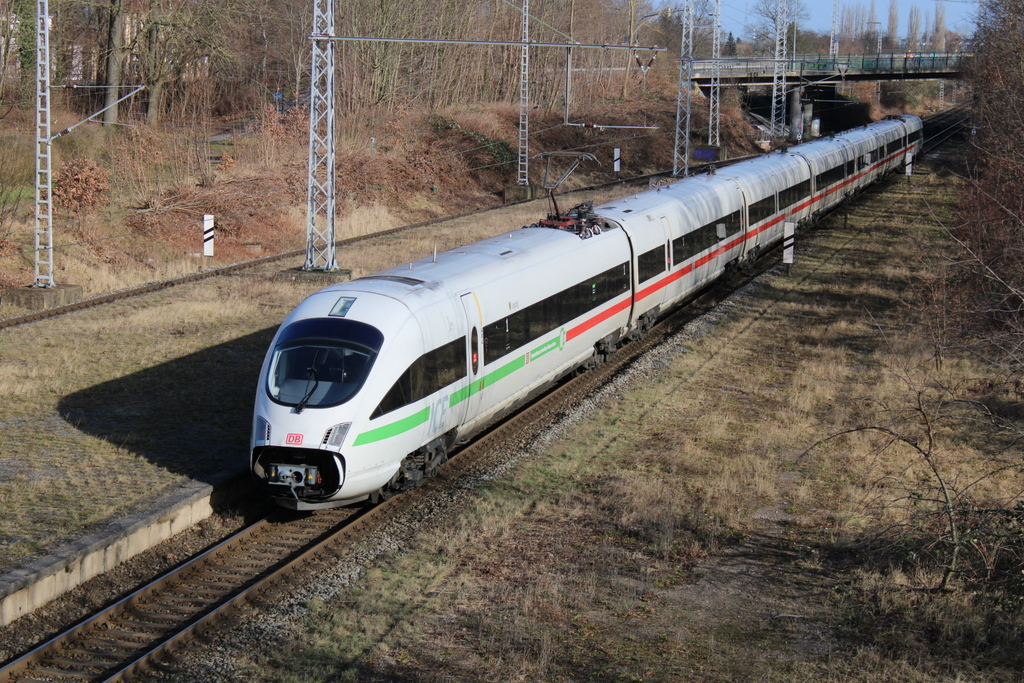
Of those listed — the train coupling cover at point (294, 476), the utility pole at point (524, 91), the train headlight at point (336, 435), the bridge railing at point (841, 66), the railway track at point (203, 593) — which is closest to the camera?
the railway track at point (203, 593)

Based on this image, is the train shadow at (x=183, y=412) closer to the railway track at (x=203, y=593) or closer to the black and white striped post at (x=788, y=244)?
the railway track at (x=203, y=593)

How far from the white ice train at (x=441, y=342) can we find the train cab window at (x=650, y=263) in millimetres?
39

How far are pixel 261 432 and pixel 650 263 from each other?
10.1 m

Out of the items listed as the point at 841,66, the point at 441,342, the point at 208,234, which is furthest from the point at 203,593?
the point at 841,66

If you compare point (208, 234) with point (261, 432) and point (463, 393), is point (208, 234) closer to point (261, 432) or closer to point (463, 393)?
point (463, 393)

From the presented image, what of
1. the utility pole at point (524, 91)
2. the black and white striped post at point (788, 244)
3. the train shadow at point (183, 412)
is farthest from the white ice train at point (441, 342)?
the utility pole at point (524, 91)

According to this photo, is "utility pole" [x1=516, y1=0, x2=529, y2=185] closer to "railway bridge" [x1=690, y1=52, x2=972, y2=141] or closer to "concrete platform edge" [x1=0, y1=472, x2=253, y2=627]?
"concrete platform edge" [x1=0, y1=472, x2=253, y2=627]

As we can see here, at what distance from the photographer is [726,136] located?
68312mm

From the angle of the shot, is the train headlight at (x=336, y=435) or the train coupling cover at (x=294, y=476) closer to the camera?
the train headlight at (x=336, y=435)

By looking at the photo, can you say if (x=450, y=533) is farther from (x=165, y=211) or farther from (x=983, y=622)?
(x=165, y=211)

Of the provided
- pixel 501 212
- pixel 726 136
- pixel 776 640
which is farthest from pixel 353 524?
pixel 726 136

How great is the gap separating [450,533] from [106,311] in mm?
13109

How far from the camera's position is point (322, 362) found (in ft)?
35.6

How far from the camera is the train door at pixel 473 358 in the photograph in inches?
483
